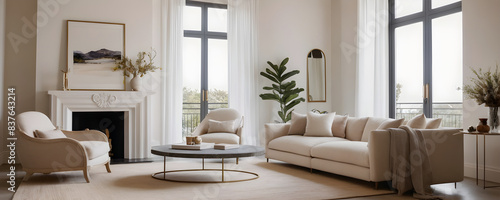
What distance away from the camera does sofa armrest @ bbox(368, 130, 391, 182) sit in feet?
15.3

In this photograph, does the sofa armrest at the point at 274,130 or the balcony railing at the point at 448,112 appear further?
the sofa armrest at the point at 274,130

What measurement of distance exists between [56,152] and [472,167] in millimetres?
5000

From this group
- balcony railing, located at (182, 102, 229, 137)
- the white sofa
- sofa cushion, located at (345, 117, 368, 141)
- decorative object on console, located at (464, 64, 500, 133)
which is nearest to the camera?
the white sofa

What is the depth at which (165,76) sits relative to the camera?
308 inches

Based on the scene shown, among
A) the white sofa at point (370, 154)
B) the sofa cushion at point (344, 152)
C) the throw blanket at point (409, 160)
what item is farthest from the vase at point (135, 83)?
the throw blanket at point (409, 160)

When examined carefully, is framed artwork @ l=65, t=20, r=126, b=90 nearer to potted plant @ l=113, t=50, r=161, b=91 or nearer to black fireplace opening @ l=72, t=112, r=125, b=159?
potted plant @ l=113, t=50, r=161, b=91

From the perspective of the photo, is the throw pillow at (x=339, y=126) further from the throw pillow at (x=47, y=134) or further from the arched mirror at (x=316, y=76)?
the throw pillow at (x=47, y=134)

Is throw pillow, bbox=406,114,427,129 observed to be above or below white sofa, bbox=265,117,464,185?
above

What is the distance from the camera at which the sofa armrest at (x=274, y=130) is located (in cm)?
686

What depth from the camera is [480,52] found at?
5574 mm

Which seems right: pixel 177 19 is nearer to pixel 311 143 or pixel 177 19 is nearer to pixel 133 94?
pixel 133 94

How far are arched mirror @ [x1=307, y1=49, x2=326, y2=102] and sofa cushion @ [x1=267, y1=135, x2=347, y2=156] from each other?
2.47m

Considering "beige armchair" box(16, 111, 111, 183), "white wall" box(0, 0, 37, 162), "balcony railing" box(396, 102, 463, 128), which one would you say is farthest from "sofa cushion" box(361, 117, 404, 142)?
"white wall" box(0, 0, 37, 162)

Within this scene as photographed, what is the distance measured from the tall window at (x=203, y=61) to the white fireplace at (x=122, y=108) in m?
1.02
